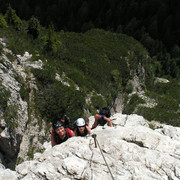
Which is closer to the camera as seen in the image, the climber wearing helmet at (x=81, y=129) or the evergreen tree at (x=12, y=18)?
the climber wearing helmet at (x=81, y=129)

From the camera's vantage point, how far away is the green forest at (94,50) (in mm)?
15094

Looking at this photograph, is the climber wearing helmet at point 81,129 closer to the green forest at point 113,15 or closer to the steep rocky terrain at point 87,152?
the steep rocky terrain at point 87,152

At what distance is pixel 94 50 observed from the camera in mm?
30859

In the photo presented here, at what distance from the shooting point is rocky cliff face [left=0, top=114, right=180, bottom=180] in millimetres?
4375

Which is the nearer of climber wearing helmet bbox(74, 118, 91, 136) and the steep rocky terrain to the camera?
the steep rocky terrain

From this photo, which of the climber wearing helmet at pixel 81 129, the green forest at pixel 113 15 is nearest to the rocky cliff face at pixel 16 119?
the climber wearing helmet at pixel 81 129

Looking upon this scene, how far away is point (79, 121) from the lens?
5555 mm

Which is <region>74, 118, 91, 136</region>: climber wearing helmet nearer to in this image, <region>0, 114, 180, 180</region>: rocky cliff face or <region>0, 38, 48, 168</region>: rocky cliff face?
<region>0, 114, 180, 180</region>: rocky cliff face

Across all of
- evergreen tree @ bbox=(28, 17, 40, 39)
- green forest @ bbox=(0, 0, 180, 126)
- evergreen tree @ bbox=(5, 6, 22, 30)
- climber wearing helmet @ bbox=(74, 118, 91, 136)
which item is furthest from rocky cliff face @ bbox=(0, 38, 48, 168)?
evergreen tree @ bbox=(5, 6, 22, 30)

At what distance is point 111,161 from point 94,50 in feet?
92.9

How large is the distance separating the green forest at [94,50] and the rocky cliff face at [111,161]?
6397 millimetres

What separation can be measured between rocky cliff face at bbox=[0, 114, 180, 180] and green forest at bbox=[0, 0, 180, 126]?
6397mm

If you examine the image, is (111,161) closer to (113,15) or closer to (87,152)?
(87,152)

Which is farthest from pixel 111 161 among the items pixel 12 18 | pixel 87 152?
pixel 12 18
